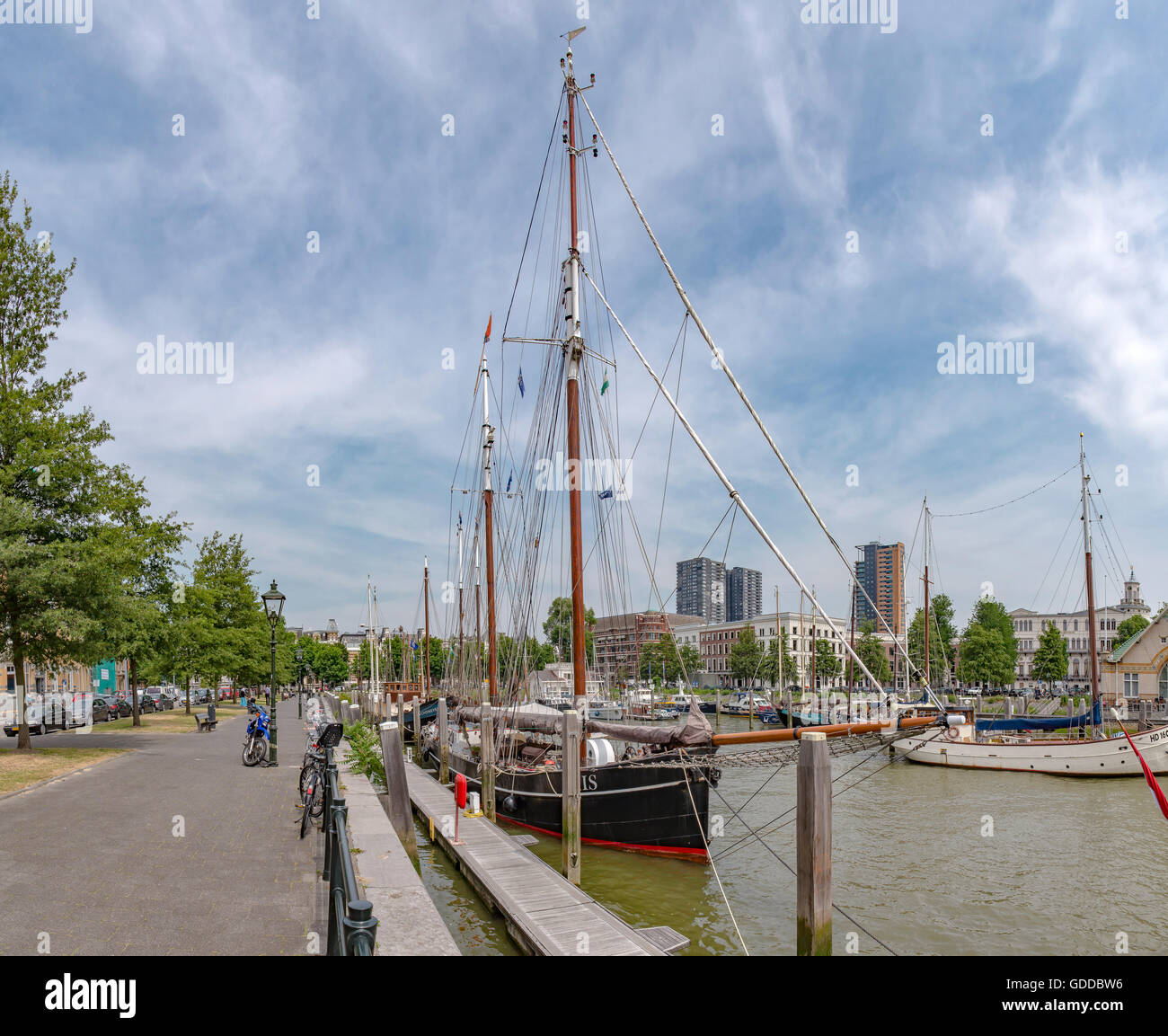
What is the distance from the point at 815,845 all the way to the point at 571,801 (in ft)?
19.9

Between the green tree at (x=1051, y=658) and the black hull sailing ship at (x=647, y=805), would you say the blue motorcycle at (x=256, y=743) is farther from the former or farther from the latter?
the green tree at (x=1051, y=658)

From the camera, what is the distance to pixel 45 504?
23.8 metres

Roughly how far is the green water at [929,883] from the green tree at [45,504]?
45.7 feet

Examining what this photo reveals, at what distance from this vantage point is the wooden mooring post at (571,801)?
1404cm

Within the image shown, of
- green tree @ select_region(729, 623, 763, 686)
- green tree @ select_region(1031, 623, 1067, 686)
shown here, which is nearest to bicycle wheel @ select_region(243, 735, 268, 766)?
green tree @ select_region(1031, 623, 1067, 686)

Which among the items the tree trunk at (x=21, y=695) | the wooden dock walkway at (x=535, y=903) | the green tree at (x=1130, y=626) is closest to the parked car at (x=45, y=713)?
the tree trunk at (x=21, y=695)

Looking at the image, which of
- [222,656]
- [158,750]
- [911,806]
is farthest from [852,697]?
[158,750]

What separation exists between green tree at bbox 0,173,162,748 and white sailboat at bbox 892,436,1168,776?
99.8 feet

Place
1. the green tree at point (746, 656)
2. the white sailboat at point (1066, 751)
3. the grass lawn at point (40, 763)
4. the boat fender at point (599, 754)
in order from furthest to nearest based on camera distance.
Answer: the green tree at point (746, 656)
the white sailboat at point (1066, 751)
the boat fender at point (599, 754)
the grass lawn at point (40, 763)

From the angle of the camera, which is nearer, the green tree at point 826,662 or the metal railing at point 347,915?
the metal railing at point 347,915

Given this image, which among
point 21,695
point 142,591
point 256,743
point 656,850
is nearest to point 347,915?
point 656,850

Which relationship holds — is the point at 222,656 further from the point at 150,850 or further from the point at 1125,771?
the point at 1125,771

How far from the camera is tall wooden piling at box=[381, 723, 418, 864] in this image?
15.6 meters

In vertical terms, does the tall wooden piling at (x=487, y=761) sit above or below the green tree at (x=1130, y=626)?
above
